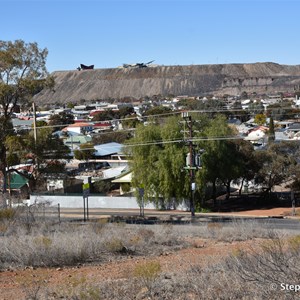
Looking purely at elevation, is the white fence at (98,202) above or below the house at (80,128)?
below

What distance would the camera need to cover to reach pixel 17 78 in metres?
27.4

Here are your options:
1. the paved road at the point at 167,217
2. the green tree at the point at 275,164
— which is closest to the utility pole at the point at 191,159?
the paved road at the point at 167,217

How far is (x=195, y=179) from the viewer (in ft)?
117

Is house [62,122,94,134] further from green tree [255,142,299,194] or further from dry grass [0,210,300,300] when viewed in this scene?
dry grass [0,210,300,300]

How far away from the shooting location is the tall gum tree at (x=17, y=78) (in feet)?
88.4

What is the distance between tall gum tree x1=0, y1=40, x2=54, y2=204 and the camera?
88.4ft

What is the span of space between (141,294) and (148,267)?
2.43 ft

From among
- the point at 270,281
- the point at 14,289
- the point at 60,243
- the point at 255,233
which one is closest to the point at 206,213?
the point at 255,233

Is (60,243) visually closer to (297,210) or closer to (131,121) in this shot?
(297,210)

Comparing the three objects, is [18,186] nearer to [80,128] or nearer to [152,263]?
[152,263]

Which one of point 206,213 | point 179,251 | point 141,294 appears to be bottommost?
point 206,213

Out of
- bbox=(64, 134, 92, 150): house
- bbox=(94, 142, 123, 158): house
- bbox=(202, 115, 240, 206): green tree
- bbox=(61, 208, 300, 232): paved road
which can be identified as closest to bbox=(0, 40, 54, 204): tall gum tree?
bbox=(61, 208, 300, 232): paved road

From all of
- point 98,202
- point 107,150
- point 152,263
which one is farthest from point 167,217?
point 107,150

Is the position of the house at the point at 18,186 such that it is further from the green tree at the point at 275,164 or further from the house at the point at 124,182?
the green tree at the point at 275,164
